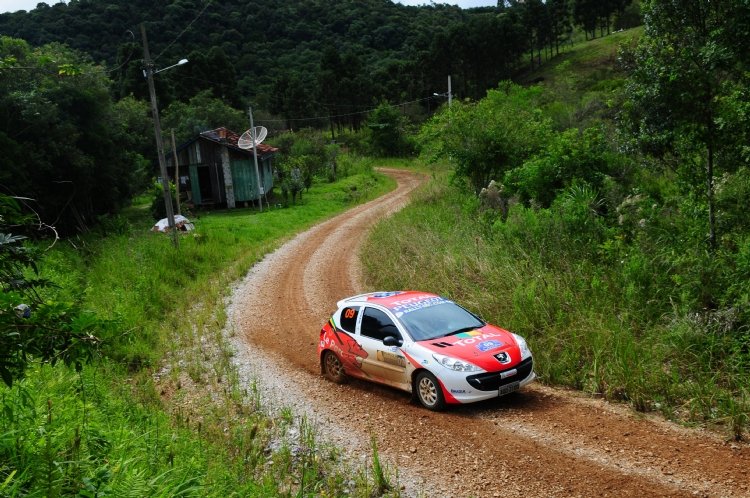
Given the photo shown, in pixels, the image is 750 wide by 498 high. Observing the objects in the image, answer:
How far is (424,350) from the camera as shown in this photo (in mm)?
9648

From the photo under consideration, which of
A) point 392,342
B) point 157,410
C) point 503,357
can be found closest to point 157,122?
point 157,410

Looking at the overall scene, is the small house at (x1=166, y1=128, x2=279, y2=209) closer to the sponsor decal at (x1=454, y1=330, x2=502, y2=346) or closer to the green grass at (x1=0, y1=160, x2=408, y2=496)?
the green grass at (x1=0, y1=160, x2=408, y2=496)

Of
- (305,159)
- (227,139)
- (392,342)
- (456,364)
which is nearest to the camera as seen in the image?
(456,364)

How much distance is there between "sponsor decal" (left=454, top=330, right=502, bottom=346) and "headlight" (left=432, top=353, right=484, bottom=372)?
18.1 inches

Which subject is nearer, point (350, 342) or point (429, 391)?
point (429, 391)

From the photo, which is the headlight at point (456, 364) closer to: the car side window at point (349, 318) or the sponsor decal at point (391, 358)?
the sponsor decal at point (391, 358)

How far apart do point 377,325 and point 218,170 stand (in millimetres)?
30428

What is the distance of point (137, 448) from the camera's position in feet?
21.6

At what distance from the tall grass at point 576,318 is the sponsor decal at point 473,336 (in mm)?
1424

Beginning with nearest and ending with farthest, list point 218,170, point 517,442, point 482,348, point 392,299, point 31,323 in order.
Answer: point 31,323
point 517,442
point 482,348
point 392,299
point 218,170

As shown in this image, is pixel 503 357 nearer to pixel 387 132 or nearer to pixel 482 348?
pixel 482 348

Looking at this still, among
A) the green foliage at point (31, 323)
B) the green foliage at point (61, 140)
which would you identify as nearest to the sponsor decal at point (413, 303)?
the green foliage at point (31, 323)

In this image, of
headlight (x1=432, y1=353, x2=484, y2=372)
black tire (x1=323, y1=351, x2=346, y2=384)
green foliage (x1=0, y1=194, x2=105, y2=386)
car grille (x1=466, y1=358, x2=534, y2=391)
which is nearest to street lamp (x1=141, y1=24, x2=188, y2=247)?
black tire (x1=323, y1=351, x2=346, y2=384)

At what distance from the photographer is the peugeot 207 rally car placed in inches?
362
